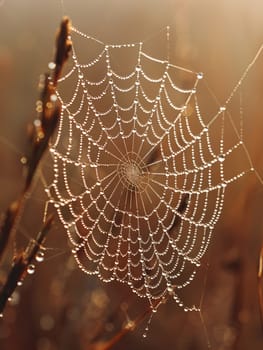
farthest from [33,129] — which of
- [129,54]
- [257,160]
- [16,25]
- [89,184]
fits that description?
[16,25]

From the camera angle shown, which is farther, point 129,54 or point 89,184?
point 129,54

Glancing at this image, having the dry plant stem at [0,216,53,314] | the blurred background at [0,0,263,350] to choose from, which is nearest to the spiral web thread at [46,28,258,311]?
the blurred background at [0,0,263,350]

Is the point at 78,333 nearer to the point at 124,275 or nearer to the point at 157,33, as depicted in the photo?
the point at 124,275

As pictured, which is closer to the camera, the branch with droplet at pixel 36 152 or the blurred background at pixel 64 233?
the branch with droplet at pixel 36 152

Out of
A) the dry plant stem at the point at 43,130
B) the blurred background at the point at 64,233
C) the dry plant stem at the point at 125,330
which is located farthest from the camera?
the blurred background at the point at 64,233

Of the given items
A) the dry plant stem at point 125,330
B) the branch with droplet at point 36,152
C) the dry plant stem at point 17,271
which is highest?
the branch with droplet at point 36,152

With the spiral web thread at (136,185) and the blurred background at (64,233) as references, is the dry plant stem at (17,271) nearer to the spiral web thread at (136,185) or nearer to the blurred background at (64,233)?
the blurred background at (64,233)

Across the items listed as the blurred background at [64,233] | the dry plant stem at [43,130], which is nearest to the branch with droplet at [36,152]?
the dry plant stem at [43,130]

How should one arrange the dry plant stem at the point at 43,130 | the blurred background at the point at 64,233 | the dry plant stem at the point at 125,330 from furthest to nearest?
the blurred background at the point at 64,233 → the dry plant stem at the point at 125,330 → the dry plant stem at the point at 43,130
